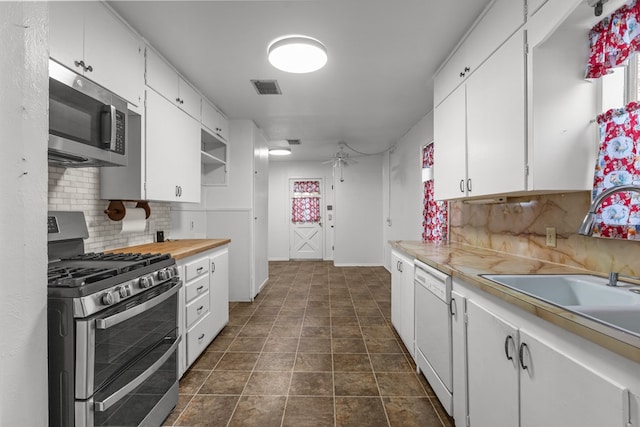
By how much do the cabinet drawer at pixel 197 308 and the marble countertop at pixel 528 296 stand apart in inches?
69.4

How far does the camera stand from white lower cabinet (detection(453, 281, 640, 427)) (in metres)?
0.75

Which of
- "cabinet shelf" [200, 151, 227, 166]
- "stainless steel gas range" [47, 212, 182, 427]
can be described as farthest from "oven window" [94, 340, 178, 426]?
"cabinet shelf" [200, 151, 227, 166]

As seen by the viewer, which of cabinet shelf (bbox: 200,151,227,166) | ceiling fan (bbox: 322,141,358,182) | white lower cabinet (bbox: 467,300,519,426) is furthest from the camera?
ceiling fan (bbox: 322,141,358,182)

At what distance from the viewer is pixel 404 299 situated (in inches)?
101

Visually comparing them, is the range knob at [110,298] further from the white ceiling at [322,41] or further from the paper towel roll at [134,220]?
the white ceiling at [322,41]

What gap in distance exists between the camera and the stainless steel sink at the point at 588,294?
1001 millimetres

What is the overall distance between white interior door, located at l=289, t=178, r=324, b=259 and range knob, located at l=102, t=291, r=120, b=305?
615cm

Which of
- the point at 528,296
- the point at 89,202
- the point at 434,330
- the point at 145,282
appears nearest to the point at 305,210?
the point at 89,202

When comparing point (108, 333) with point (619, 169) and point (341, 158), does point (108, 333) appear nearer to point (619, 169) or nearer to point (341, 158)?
point (619, 169)

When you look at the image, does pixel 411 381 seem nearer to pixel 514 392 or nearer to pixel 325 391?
pixel 325 391

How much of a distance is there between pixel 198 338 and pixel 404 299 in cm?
176

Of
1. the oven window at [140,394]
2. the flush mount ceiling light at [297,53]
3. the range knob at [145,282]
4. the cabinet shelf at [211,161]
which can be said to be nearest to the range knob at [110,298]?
the range knob at [145,282]

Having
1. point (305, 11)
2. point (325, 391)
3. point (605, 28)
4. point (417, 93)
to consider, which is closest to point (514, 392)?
point (325, 391)

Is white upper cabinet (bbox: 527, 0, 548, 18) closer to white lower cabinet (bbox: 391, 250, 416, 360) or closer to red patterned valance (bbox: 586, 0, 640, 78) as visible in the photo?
red patterned valance (bbox: 586, 0, 640, 78)
